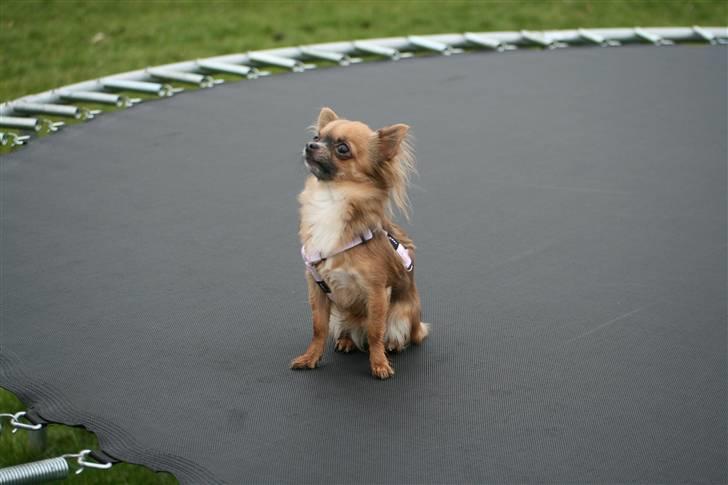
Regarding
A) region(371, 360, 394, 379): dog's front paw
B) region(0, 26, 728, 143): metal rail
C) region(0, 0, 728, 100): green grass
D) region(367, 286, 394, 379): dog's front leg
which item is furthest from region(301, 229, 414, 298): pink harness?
region(0, 0, 728, 100): green grass

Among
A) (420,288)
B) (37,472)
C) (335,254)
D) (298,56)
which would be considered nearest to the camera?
(37,472)

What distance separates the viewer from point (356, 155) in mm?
2205

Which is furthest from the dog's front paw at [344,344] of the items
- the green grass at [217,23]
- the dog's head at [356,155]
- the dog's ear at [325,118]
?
the green grass at [217,23]

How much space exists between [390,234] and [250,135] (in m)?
2.08

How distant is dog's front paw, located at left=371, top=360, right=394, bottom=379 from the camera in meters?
2.29

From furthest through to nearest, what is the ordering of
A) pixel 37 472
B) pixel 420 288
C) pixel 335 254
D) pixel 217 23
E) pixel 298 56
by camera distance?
pixel 217 23
pixel 298 56
pixel 420 288
pixel 335 254
pixel 37 472

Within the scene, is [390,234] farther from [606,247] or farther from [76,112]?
[76,112]

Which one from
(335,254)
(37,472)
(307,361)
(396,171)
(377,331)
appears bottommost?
(37,472)

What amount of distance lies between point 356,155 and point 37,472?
40.3 inches

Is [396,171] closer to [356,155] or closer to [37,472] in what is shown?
[356,155]

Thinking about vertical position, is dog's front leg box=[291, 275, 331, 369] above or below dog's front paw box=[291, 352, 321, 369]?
above

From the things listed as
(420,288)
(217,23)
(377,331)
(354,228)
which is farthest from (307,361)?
(217,23)

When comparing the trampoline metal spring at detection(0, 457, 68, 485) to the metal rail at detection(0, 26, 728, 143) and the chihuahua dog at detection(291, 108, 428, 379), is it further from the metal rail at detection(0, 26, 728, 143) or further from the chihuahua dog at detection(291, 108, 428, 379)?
the metal rail at detection(0, 26, 728, 143)

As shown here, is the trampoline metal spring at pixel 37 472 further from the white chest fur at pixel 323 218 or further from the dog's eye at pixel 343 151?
the dog's eye at pixel 343 151
